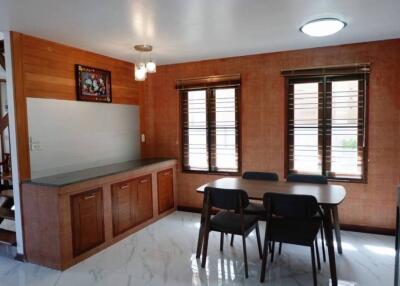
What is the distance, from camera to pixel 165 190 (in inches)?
180

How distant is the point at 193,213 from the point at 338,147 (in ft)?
7.61

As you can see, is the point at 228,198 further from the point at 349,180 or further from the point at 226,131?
the point at 349,180

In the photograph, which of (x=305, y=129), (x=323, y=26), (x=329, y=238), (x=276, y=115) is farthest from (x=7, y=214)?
(x=323, y=26)

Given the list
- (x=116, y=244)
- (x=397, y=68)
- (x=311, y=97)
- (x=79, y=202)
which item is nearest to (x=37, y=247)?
(x=79, y=202)

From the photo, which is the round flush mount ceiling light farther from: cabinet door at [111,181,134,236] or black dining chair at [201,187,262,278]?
cabinet door at [111,181,134,236]

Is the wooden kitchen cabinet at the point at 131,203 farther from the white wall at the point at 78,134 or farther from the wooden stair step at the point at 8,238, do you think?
the wooden stair step at the point at 8,238

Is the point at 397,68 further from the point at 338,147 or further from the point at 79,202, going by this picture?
the point at 79,202

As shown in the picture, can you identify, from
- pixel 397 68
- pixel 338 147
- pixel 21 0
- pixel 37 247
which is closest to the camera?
pixel 21 0

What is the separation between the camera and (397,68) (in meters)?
3.52

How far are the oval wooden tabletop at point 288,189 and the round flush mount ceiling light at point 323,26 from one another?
1.55 meters

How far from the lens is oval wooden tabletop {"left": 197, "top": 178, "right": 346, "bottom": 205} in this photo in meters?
2.67

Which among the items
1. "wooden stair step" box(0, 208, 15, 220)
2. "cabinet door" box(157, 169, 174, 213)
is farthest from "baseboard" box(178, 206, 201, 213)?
"wooden stair step" box(0, 208, 15, 220)

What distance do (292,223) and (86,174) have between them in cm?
228

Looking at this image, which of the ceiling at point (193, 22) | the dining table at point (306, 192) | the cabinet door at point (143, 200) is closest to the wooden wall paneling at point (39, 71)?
the ceiling at point (193, 22)
